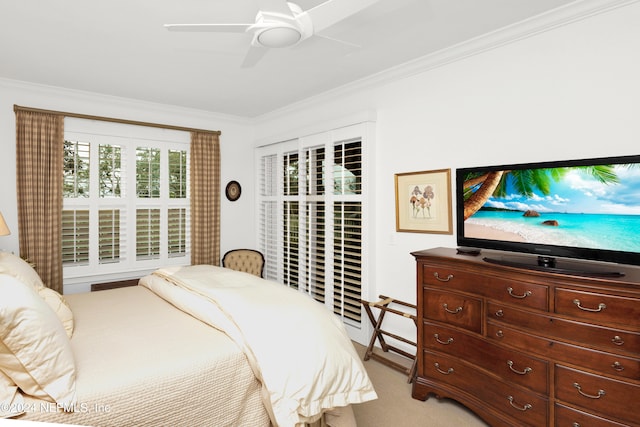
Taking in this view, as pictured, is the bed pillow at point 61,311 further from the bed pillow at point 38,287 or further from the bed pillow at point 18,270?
the bed pillow at point 18,270

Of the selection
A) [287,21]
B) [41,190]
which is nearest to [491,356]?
[287,21]

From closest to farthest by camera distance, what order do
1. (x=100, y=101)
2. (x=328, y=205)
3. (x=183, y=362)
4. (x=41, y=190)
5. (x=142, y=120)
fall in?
1. (x=183, y=362)
2. (x=41, y=190)
3. (x=328, y=205)
4. (x=100, y=101)
5. (x=142, y=120)

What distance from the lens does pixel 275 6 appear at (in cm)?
181

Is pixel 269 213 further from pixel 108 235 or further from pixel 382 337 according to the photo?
pixel 382 337

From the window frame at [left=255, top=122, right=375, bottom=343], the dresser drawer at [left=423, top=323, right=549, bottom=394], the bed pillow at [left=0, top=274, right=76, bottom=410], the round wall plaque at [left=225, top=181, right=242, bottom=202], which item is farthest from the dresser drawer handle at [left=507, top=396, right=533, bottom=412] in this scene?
the round wall plaque at [left=225, top=181, right=242, bottom=202]

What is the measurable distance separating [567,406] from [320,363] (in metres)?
1.36

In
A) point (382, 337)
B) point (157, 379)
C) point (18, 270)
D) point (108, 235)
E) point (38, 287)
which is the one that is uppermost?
point (108, 235)

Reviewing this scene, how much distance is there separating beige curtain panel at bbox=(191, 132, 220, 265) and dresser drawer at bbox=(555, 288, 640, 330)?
411 cm

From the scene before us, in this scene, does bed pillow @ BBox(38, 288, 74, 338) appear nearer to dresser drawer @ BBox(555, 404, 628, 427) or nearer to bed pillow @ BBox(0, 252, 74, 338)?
bed pillow @ BBox(0, 252, 74, 338)

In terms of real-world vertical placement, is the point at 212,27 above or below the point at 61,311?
above

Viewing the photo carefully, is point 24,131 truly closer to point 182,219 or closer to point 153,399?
point 182,219

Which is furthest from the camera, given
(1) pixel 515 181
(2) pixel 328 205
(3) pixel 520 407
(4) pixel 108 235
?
(4) pixel 108 235

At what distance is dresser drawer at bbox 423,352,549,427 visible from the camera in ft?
6.57

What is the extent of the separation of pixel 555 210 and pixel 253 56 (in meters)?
2.54
